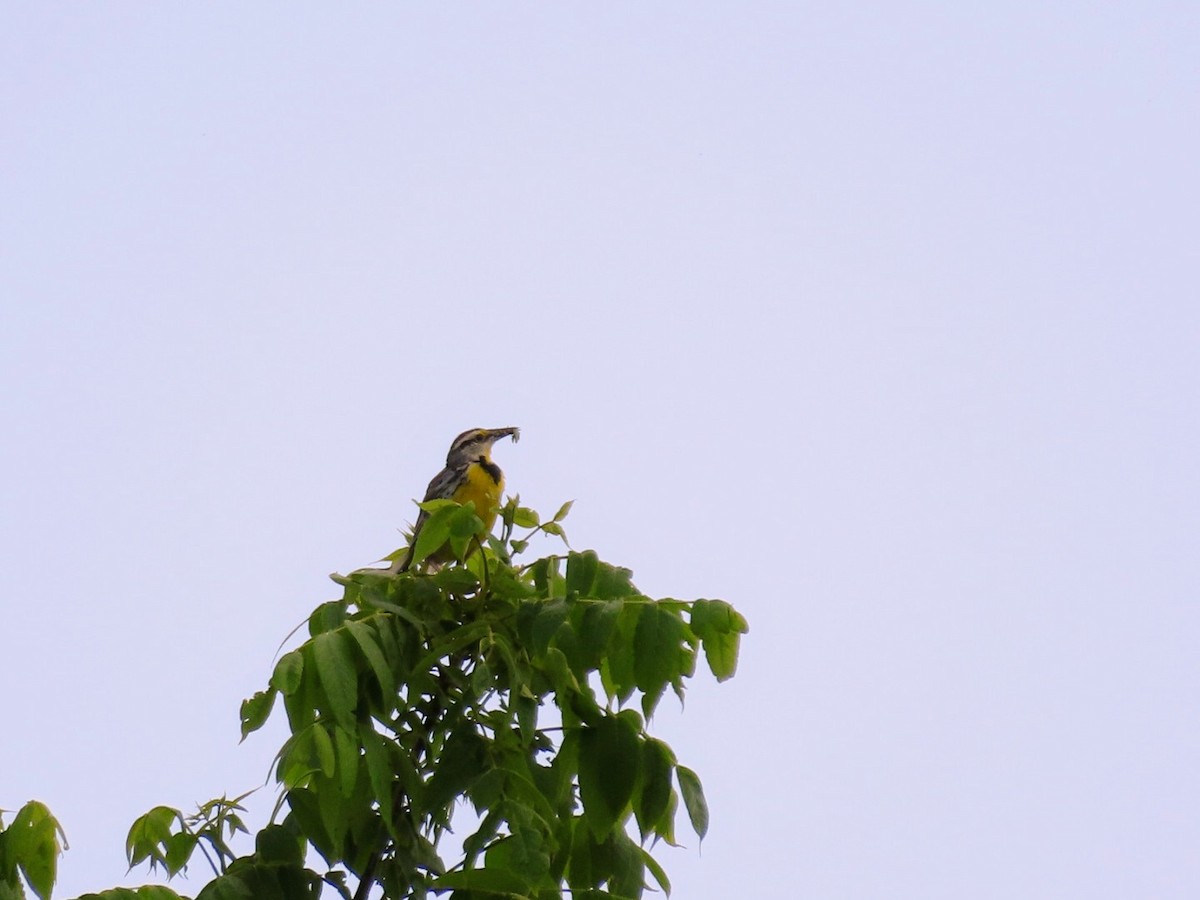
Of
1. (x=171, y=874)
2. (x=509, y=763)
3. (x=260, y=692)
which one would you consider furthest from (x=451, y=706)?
(x=171, y=874)

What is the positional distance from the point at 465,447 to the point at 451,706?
5.32 metres

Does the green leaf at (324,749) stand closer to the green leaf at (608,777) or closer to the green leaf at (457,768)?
the green leaf at (457,768)

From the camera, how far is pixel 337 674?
12.5 ft

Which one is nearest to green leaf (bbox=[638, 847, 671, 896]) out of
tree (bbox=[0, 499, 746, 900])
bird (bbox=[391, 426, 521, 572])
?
tree (bbox=[0, 499, 746, 900])

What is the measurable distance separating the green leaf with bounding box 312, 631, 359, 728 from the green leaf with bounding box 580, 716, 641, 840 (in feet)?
2.05

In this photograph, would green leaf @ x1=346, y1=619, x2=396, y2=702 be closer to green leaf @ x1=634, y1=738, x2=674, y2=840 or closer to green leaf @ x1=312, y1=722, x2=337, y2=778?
green leaf @ x1=312, y1=722, x2=337, y2=778

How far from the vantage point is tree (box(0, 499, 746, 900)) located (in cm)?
383

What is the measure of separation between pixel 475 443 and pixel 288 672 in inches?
219

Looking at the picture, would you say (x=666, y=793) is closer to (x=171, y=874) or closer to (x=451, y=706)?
(x=451, y=706)

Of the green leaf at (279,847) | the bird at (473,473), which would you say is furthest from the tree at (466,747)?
the bird at (473,473)

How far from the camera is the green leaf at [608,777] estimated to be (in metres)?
3.96

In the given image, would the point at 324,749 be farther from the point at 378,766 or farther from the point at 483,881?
the point at 483,881

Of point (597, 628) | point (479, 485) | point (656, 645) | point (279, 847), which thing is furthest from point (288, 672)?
point (479, 485)

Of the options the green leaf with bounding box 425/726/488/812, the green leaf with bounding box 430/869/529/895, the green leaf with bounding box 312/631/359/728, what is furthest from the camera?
the green leaf with bounding box 425/726/488/812
